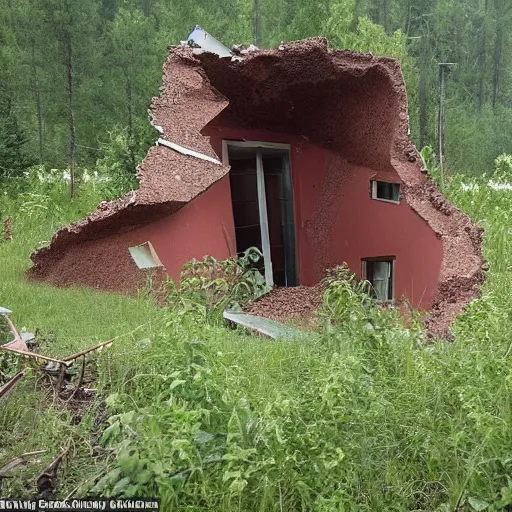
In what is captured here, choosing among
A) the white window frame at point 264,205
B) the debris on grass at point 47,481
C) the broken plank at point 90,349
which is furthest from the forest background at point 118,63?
the debris on grass at point 47,481

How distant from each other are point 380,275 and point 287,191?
55.8 inches

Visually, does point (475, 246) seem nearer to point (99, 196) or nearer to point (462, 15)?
point (99, 196)

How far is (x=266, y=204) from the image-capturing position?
Result: 280 inches

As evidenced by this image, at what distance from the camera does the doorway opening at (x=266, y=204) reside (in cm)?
689

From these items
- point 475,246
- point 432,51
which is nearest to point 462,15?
point 432,51

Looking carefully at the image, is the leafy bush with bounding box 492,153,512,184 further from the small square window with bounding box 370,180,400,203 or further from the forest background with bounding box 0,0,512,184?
the small square window with bounding box 370,180,400,203

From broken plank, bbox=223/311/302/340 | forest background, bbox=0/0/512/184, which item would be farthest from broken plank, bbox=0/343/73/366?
forest background, bbox=0/0/512/184

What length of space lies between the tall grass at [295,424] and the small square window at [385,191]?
2.79 meters

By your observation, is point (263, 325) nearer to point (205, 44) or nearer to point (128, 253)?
point (128, 253)

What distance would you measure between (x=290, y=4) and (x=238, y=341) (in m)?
14.0

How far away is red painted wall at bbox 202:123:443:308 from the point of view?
19.2 ft

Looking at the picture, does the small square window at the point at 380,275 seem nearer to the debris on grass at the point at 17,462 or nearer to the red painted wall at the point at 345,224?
the red painted wall at the point at 345,224

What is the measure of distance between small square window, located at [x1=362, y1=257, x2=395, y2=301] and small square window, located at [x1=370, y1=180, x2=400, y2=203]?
583 millimetres

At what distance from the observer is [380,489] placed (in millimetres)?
2553
